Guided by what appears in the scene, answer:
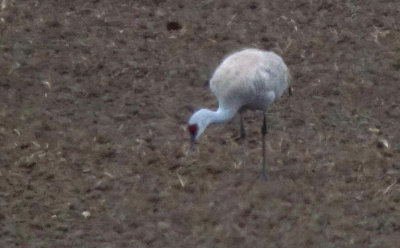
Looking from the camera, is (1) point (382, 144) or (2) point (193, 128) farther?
(1) point (382, 144)

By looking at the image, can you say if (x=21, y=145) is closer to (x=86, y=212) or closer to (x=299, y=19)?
(x=86, y=212)

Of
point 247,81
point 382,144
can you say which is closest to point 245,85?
point 247,81

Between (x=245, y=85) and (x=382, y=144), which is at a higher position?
(x=245, y=85)

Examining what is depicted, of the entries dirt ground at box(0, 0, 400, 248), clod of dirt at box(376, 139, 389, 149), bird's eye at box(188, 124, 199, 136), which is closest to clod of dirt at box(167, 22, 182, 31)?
dirt ground at box(0, 0, 400, 248)

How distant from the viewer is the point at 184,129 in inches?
281

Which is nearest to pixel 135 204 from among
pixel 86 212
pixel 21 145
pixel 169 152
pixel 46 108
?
pixel 86 212

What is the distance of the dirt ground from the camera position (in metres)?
5.90

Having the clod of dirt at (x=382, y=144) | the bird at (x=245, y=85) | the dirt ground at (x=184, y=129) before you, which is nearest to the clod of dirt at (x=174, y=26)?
the dirt ground at (x=184, y=129)

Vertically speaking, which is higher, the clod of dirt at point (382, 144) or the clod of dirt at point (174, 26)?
the clod of dirt at point (174, 26)

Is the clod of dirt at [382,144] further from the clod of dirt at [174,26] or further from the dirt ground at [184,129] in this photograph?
the clod of dirt at [174,26]

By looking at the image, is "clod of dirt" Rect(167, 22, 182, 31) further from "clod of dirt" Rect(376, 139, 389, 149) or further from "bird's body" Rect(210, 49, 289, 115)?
"clod of dirt" Rect(376, 139, 389, 149)

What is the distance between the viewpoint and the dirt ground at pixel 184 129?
19.4 feet

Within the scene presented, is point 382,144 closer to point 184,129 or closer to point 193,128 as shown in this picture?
point 184,129

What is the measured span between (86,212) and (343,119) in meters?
2.40
